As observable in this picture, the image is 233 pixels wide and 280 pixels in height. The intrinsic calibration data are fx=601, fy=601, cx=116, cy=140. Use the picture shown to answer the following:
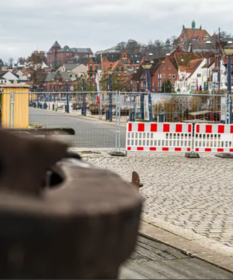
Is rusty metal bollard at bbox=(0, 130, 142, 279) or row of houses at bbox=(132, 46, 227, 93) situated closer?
rusty metal bollard at bbox=(0, 130, 142, 279)

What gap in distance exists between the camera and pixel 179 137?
17.8 m

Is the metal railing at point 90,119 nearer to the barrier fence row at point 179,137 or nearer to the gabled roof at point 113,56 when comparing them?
the barrier fence row at point 179,137

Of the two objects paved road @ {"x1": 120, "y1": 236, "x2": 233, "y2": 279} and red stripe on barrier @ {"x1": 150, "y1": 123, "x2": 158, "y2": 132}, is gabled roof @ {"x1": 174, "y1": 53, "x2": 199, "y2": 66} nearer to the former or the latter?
red stripe on barrier @ {"x1": 150, "y1": 123, "x2": 158, "y2": 132}

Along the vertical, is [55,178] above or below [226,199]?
above

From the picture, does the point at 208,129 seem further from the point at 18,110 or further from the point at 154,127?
the point at 18,110

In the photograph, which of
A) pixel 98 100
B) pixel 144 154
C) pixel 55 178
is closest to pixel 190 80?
pixel 98 100

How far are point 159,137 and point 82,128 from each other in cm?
362

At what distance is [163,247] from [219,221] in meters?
1.96

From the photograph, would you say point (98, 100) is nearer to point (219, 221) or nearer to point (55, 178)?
point (219, 221)

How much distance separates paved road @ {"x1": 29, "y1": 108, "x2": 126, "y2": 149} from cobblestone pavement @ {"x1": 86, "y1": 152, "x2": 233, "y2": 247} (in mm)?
1622

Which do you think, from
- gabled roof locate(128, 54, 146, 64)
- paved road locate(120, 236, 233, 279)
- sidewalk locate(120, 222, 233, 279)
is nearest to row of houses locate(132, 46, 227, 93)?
gabled roof locate(128, 54, 146, 64)

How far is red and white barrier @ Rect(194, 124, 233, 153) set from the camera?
1745cm

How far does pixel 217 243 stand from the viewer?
651cm

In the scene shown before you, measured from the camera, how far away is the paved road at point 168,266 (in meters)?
5.12
